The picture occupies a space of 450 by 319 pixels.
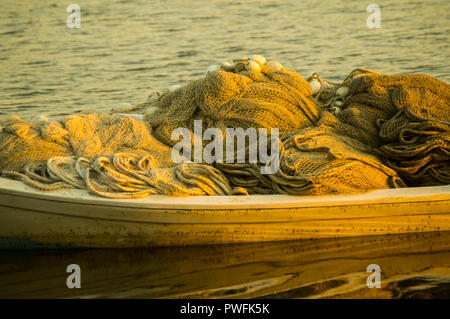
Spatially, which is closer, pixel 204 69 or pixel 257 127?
pixel 257 127

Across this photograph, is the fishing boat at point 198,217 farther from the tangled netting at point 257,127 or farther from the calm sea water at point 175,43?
the calm sea water at point 175,43

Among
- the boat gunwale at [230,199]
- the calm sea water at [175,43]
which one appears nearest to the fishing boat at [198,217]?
the boat gunwale at [230,199]

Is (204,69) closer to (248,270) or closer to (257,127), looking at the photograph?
(257,127)

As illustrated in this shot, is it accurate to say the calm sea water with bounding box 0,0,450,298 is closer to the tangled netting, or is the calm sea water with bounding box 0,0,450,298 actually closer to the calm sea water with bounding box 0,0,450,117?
the calm sea water with bounding box 0,0,450,117

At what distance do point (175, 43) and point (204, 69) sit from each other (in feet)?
4.82

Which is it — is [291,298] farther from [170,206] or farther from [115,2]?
[115,2]

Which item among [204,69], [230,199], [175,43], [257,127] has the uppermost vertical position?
[175,43]

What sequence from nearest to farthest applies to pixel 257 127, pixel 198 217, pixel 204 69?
pixel 198 217
pixel 257 127
pixel 204 69

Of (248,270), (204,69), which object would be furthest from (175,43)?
(248,270)

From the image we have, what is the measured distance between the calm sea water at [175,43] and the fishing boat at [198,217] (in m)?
3.41

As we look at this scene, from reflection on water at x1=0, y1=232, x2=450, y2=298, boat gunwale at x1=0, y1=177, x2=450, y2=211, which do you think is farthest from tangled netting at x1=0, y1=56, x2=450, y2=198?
reflection on water at x1=0, y1=232, x2=450, y2=298

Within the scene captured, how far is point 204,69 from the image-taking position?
378 inches

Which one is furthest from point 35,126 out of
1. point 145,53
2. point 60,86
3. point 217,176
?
point 145,53

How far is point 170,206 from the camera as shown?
4602 mm
